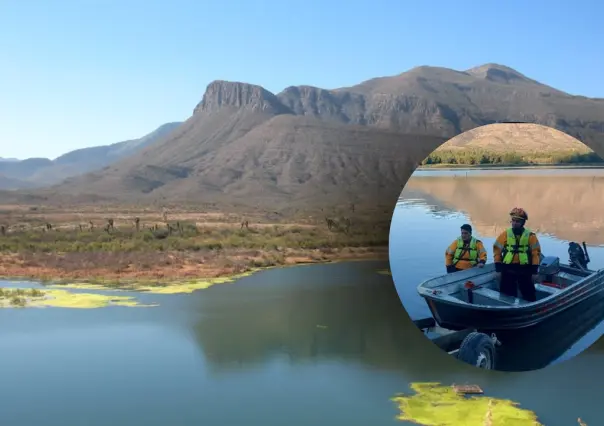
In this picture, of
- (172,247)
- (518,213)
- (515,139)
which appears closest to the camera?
(518,213)

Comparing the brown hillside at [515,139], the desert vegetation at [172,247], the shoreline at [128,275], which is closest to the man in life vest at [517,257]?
the brown hillside at [515,139]

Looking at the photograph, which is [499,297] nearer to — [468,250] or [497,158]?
[468,250]

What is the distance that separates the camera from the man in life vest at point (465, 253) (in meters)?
6.34

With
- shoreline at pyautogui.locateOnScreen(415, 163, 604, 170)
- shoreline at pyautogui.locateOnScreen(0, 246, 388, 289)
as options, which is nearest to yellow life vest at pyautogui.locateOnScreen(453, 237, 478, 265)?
shoreline at pyautogui.locateOnScreen(415, 163, 604, 170)

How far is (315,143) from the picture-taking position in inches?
2167

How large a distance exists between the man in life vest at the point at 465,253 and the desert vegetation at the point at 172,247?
457 inches

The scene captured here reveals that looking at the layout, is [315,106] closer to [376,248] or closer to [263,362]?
[376,248]

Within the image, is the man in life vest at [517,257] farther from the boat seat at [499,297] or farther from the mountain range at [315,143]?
the mountain range at [315,143]

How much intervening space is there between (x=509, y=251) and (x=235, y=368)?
14.6 feet

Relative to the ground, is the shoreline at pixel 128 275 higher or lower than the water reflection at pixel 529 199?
lower

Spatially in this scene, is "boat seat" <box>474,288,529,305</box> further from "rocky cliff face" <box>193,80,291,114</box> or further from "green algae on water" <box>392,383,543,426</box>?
"rocky cliff face" <box>193,80,291,114</box>

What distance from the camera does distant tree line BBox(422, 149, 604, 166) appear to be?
664 centimetres

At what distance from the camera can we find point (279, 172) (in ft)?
169

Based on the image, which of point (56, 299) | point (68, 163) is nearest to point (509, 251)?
point (56, 299)
